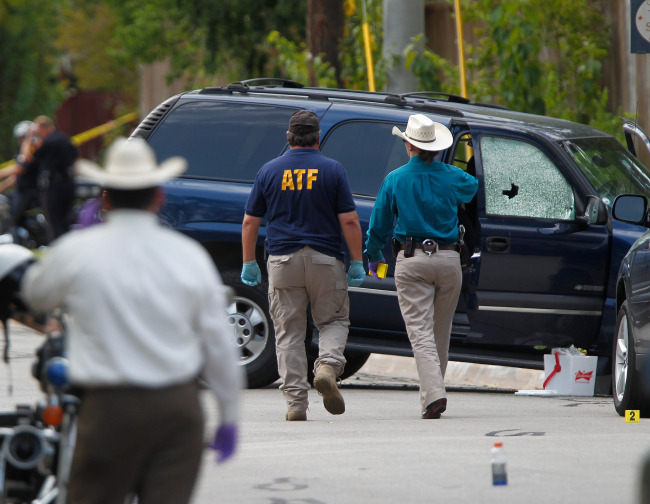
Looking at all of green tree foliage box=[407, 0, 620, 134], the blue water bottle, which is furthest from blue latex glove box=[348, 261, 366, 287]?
green tree foliage box=[407, 0, 620, 134]

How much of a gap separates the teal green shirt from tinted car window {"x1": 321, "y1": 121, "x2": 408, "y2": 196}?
1.25 meters

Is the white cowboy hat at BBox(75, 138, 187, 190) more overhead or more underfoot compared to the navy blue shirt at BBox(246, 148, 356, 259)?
more overhead

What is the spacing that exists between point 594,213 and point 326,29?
28.0 feet

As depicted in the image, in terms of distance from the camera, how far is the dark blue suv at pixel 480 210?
9.19 m

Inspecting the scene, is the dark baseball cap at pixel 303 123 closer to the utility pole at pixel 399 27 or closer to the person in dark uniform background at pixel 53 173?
the utility pole at pixel 399 27

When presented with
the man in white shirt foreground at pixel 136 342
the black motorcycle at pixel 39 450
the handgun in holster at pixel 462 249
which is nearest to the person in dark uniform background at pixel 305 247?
the handgun in holster at pixel 462 249

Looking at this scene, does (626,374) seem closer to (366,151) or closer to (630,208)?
(630,208)

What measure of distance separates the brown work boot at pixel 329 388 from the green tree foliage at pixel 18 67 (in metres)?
31.4

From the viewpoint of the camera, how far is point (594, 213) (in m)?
9.04

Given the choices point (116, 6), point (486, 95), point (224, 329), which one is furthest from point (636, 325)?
point (116, 6)

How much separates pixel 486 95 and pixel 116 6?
53.3 feet

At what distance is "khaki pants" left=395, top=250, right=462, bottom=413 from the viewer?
26.8 ft

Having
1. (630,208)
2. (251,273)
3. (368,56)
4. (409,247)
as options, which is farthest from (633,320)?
(368,56)

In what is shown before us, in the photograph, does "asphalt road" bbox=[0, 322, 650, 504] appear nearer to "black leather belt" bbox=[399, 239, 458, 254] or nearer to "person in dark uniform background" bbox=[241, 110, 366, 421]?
"person in dark uniform background" bbox=[241, 110, 366, 421]
